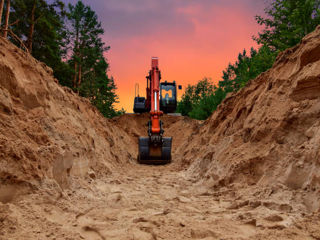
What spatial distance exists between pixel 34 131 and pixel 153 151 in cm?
698

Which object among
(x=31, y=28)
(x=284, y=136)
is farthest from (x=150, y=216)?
(x=31, y=28)

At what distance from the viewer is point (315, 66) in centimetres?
386

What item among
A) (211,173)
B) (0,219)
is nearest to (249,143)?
(211,173)

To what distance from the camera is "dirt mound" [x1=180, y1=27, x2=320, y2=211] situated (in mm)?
2996

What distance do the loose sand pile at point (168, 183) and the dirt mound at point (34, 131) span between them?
17 millimetres

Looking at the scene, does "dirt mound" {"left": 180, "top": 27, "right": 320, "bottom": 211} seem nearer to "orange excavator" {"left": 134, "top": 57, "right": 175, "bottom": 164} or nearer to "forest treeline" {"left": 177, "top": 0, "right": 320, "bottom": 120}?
"orange excavator" {"left": 134, "top": 57, "right": 175, "bottom": 164}

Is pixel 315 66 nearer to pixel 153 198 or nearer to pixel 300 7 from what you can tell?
pixel 153 198

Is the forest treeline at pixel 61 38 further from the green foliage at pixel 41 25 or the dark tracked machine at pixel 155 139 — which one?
the dark tracked machine at pixel 155 139

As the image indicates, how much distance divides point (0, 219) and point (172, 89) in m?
14.5

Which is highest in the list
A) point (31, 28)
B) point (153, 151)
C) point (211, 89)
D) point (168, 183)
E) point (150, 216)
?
point (211, 89)

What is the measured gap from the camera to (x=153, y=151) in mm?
10352

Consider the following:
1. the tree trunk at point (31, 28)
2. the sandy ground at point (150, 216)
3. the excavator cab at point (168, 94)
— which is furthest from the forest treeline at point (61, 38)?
the sandy ground at point (150, 216)

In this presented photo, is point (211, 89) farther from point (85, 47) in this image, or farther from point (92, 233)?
point (92, 233)

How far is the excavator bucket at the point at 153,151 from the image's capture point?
10.2m
